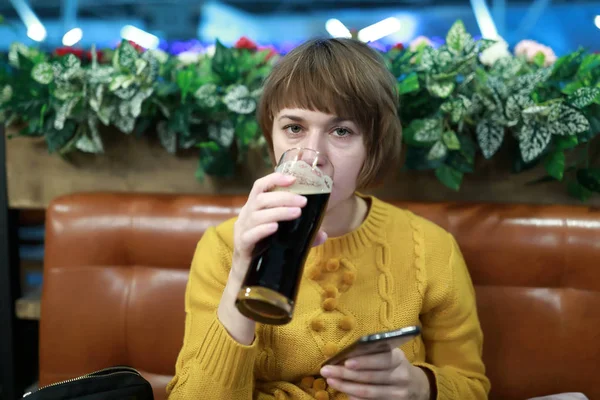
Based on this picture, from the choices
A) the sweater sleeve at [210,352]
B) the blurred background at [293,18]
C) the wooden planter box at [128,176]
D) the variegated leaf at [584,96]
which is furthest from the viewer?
the blurred background at [293,18]

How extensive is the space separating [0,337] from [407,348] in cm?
146

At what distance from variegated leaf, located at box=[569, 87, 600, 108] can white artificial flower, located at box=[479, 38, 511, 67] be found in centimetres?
24

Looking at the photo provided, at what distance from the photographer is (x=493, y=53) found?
4.81 feet

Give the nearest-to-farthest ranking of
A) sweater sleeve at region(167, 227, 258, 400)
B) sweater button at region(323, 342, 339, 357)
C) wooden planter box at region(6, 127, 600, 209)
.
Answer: sweater sleeve at region(167, 227, 258, 400) → sweater button at region(323, 342, 339, 357) → wooden planter box at region(6, 127, 600, 209)

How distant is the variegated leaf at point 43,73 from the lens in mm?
1532

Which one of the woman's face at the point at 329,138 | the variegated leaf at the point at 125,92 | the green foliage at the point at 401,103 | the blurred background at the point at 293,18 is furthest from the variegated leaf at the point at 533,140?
the blurred background at the point at 293,18

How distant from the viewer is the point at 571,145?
135 centimetres

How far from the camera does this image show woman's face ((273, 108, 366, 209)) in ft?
3.04

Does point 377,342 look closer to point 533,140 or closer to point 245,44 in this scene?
point 533,140

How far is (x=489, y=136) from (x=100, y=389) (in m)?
1.17

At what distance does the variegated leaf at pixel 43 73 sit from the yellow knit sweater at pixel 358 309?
0.84m

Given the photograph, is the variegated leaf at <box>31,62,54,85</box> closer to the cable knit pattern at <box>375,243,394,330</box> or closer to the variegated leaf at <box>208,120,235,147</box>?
the variegated leaf at <box>208,120,235,147</box>

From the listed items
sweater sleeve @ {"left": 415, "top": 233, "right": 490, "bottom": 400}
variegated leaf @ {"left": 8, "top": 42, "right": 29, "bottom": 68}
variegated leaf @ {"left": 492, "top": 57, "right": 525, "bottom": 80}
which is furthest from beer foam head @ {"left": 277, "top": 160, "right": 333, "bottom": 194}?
variegated leaf @ {"left": 8, "top": 42, "right": 29, "bottom": 68}

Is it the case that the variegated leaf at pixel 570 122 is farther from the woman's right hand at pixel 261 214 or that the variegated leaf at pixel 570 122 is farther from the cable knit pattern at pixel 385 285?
the woman's right hand at pixel 261 214
